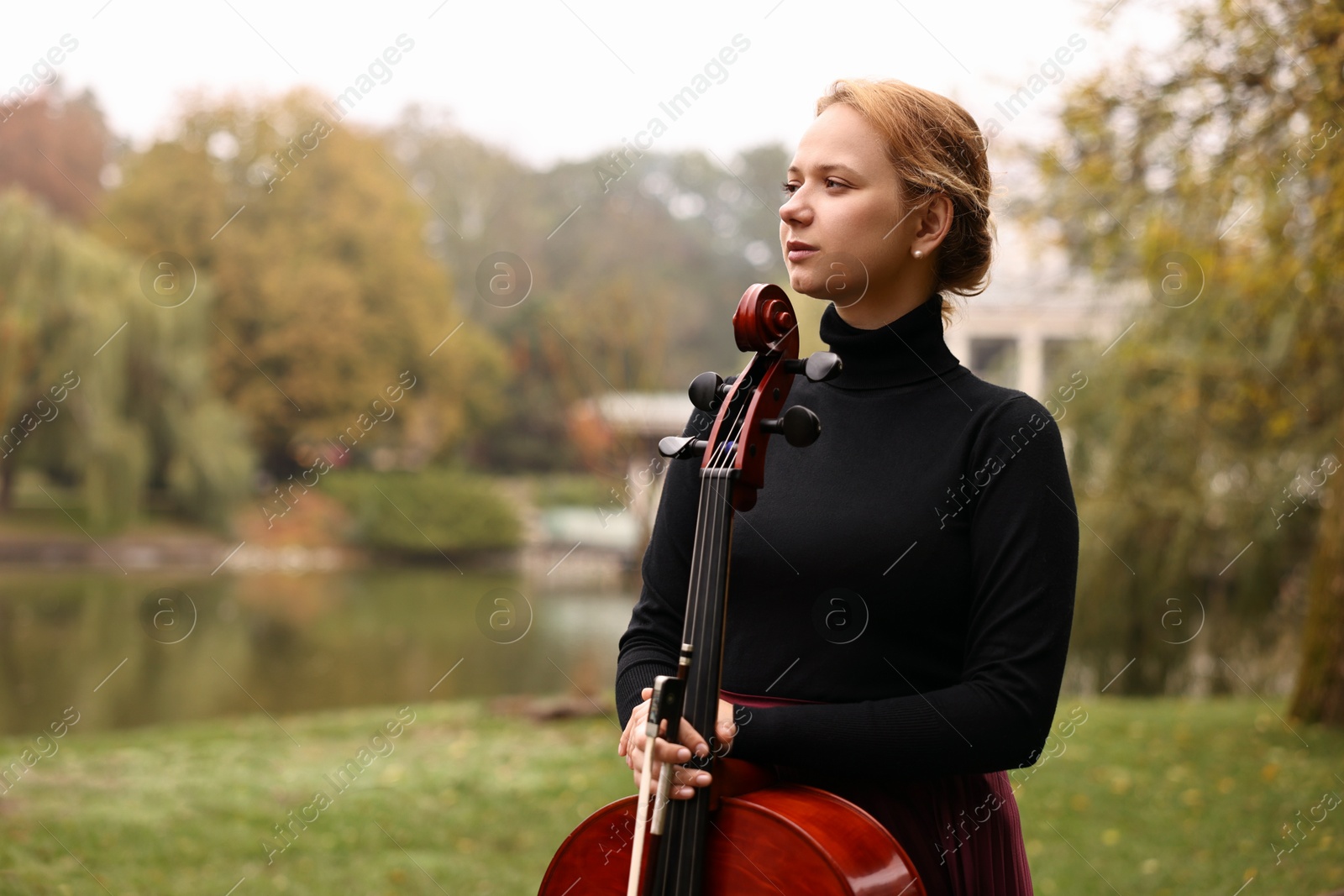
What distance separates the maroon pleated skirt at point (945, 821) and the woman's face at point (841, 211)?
524 millimetres

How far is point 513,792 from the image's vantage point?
19.4 ft

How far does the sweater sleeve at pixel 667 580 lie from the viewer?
5.26ft

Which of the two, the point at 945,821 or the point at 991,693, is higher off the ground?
the point at 991,693

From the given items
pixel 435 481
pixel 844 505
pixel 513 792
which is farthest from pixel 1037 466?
pixel 435 481

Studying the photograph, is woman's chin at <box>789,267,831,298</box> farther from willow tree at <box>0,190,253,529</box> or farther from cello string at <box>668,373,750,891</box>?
willow tree at <box>0,190,253,529</box>

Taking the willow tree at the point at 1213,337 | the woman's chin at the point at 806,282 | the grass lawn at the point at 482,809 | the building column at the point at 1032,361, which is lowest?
the grass lawn at the point at 482,809

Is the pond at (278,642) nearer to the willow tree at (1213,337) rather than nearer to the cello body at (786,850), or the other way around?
the willow tree at (1213,337)

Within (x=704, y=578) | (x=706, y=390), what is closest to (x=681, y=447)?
(x=706, y=390)

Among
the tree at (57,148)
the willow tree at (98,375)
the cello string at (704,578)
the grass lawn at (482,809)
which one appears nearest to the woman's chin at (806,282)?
the cello string at (704,578)

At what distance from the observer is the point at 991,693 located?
1.36m

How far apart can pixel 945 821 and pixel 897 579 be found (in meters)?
0.30

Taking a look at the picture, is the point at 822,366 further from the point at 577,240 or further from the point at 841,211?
the point at 577,240

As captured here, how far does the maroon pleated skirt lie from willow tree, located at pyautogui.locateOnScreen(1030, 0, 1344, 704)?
4.60m

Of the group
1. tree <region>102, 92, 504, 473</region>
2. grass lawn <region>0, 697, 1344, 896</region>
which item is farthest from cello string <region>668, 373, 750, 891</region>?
tree <region>102, 92, 504, 473</region>
